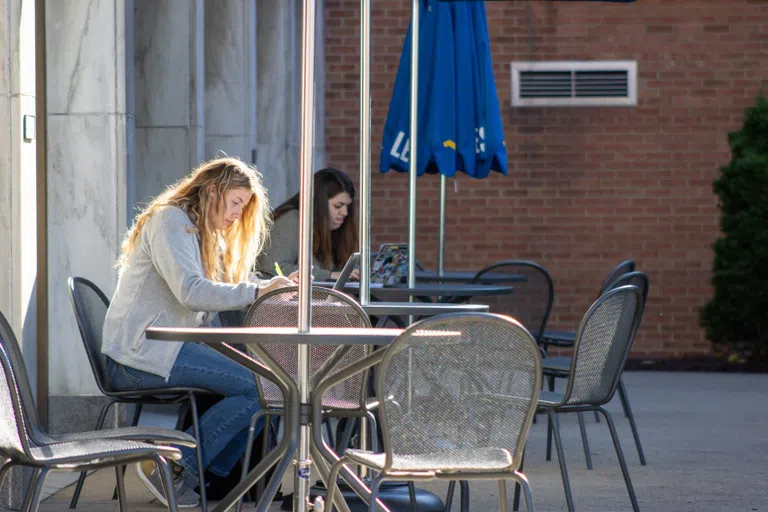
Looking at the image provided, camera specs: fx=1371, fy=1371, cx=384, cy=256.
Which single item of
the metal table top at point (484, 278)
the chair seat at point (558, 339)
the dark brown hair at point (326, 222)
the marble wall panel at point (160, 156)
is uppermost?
the marble wall panel at point (160, 156)

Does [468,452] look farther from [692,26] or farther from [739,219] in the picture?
[692,26]

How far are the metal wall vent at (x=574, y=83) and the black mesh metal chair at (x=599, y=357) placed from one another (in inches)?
244

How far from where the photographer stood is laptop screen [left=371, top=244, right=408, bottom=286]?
5652 mm

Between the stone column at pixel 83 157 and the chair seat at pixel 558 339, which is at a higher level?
the stone column at pixel 83 157

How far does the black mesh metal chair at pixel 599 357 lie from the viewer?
460 cm

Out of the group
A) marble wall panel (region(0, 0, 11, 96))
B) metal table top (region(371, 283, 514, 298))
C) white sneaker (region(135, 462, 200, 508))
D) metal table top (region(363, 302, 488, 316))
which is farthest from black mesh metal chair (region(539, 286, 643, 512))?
marble wall panel (region(0, 0, 11, 96))

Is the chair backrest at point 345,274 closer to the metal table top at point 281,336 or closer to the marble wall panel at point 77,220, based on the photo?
the metal table top at point 281,336

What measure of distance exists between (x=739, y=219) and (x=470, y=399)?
7115 millimetres

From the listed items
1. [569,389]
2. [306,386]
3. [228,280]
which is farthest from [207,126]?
[306,386]

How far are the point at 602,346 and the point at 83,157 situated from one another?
8.61ft

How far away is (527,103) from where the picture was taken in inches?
428

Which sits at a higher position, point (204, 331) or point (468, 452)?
point (204, 331)

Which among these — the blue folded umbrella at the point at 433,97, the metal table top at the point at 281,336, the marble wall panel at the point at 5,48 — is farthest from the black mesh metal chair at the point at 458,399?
the blue folded umbrella at the point at 433,97

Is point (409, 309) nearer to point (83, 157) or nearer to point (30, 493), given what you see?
point (30, 493)
